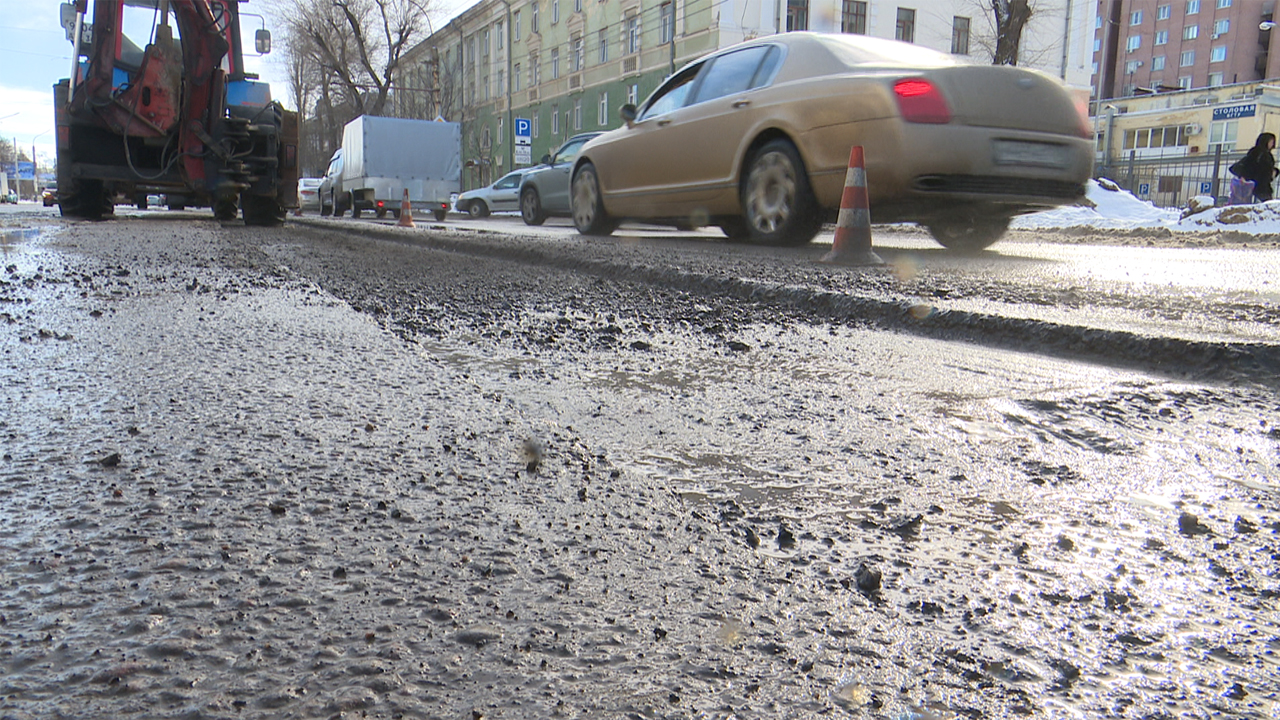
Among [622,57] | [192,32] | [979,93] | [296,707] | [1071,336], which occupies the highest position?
[622,57]

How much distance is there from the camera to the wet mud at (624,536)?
96 cm

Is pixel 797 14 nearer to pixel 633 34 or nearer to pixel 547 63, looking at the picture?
pixel 633 34

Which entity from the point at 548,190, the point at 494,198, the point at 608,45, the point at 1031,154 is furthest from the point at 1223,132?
the point at 1031,154

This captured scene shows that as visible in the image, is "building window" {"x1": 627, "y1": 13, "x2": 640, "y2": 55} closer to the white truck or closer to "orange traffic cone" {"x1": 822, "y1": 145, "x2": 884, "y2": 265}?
the white truck

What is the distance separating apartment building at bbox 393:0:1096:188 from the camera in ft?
110

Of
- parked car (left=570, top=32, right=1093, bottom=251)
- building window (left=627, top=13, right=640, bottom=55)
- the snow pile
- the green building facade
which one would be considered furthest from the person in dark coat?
building window (left=627, top=13, right=640, bottom=55)

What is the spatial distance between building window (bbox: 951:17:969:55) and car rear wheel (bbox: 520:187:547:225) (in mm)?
28723

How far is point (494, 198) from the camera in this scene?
25.4 m

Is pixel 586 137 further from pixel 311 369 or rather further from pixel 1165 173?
pixel 1165 173

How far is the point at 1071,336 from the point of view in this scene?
3.02 metres

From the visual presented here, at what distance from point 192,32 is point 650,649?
1172cm

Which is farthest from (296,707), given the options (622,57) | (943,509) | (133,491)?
(622,57)

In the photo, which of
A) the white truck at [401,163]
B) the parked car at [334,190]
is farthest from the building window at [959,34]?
the parked car at [334,190]

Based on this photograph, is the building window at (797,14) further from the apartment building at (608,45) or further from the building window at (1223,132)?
the building window at (1223,132)
